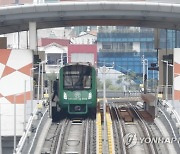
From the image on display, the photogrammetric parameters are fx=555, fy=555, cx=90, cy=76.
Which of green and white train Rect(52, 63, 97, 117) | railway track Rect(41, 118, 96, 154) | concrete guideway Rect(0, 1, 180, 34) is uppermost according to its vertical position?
concrete guideway Rect(0, 1, 180, 34)

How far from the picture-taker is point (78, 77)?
111ft

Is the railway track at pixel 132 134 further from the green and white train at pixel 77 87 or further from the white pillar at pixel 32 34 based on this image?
the white pillar at pixel 32 34

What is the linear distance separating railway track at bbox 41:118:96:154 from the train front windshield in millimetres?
2087

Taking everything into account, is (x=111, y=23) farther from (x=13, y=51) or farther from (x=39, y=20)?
(x=13, y=51)

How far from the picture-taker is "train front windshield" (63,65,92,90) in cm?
3388

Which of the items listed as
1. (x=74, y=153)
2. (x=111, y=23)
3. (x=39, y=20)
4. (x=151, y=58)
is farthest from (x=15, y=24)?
(x=151, y=58)

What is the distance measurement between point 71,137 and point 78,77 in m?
5.92

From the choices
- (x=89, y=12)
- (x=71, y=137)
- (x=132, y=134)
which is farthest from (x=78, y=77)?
(x=132, y=134)

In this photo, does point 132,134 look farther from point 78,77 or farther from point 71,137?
point 78,77

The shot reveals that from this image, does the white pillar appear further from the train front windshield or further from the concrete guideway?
the train front windshield

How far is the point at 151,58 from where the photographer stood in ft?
395

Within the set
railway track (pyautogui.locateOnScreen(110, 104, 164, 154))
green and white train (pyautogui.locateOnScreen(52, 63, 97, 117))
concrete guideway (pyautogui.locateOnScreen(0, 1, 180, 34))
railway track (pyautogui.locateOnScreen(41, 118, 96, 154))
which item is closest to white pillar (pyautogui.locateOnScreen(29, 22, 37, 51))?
concrete guideway (pyautogui.locateOnScreen(0, 1, 180, 34))

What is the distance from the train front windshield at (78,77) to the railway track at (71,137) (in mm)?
2087

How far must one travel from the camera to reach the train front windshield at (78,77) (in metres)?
33.9
